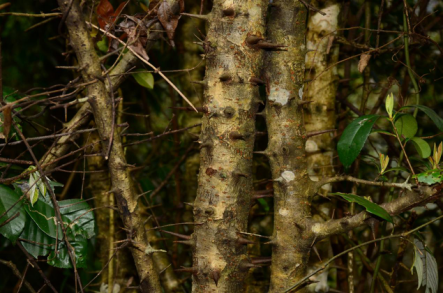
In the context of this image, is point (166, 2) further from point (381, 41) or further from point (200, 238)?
point (381, 41)

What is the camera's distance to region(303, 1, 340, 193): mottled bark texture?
138 cm

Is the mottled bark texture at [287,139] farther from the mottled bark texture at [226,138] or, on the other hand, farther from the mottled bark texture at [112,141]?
the mottled bark texture at [112,141]

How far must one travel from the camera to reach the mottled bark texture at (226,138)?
0.96 metres

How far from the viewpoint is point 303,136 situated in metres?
1.06

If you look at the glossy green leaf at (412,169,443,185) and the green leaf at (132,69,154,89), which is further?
the green leaf at (132,69,154,89)

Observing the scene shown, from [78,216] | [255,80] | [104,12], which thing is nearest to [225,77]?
[255,80]

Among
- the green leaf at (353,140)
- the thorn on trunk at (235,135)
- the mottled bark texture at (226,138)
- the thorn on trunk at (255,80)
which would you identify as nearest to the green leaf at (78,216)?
the mottled bark texture at (226,138)

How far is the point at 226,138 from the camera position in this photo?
976 mm

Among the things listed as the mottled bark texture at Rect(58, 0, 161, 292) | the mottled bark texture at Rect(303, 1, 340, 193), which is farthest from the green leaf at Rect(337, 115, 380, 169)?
the mottled bark texture at Rect(58, 0, 161, 292)

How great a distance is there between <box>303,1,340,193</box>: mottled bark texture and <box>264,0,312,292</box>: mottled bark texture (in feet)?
1.13

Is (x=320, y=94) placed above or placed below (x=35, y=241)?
above

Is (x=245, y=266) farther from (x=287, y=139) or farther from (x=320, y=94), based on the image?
(x=320, y=94)

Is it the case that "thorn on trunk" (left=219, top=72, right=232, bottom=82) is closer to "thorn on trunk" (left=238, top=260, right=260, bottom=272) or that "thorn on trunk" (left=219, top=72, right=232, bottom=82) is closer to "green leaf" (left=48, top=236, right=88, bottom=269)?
"thorn on trunk" (left=238, top=260, right=260, bottom=272)

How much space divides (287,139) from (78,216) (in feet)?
1.90
